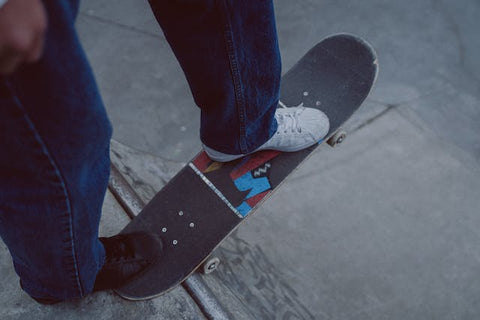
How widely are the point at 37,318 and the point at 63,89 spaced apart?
3.03 ft

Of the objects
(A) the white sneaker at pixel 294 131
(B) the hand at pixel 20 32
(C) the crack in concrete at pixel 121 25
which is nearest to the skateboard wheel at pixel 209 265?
(A) the white sneaker at pixel 294 131

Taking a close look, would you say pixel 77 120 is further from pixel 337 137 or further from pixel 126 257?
pixel 337 137

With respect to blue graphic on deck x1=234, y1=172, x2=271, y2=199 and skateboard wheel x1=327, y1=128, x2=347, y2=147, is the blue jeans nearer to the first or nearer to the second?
blue graphic on deck x1=234, y1=172, x2=271, y2=199

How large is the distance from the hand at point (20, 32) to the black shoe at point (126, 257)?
775 millimetres

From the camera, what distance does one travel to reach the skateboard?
1.39m

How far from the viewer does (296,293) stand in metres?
1.58

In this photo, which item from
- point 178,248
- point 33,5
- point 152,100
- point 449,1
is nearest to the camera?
point 33,5

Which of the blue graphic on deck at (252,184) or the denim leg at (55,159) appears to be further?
the blue graphic on deck at (252,184)

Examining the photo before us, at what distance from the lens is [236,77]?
43.3 inches

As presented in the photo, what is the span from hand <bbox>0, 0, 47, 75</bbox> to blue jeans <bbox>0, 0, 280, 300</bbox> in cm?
1

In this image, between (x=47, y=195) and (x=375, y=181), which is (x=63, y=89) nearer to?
(x=47, y=195)

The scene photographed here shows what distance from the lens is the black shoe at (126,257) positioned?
121 cm

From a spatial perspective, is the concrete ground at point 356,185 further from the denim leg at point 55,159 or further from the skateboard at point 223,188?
the denim leg at point 55,159

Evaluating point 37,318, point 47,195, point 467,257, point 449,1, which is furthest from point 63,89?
point 449,1
